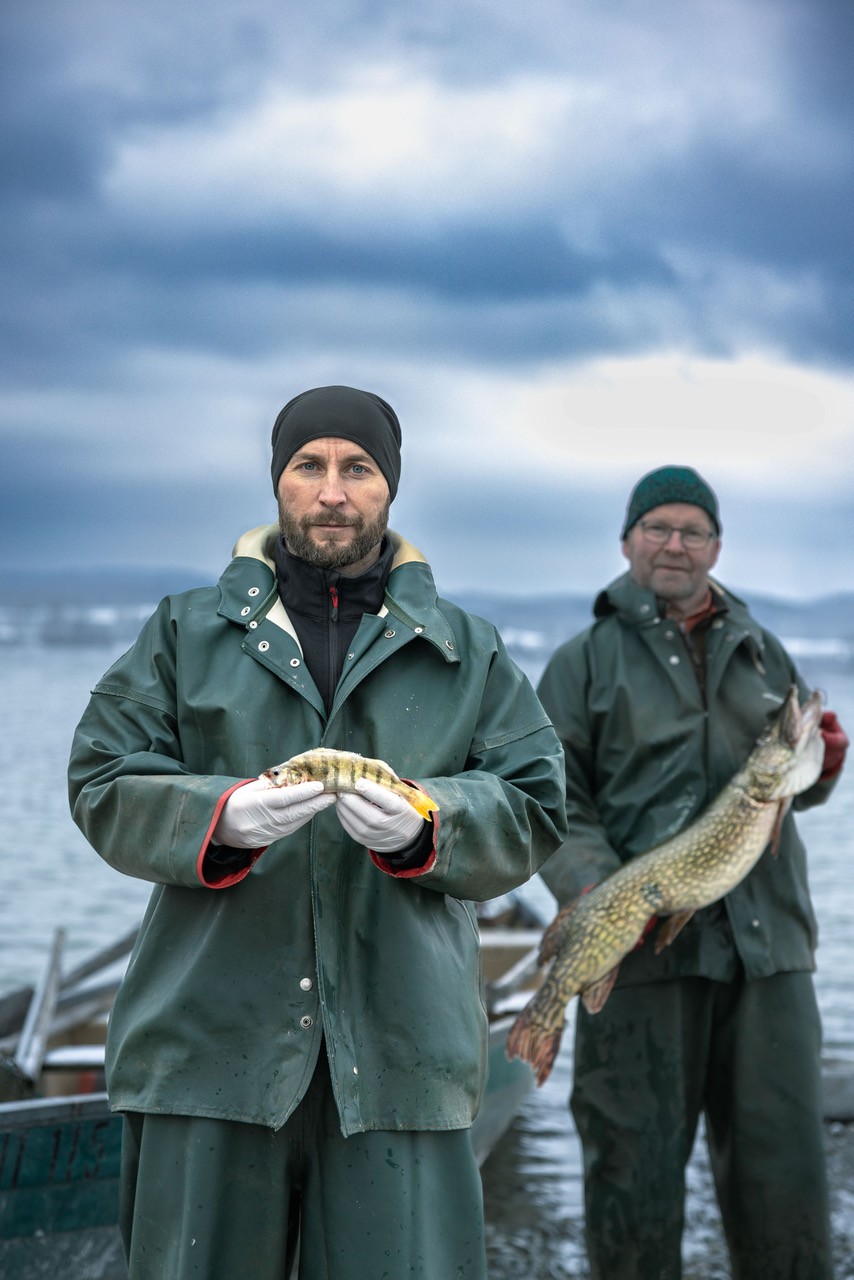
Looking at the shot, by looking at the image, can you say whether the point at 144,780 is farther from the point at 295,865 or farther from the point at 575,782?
the point at 575,782

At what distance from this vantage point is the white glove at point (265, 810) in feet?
8.92

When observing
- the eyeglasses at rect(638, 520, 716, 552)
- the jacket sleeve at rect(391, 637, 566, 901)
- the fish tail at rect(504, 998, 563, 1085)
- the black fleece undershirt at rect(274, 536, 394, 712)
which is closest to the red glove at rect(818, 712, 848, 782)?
the eyeglasses at rect(638, 520, 716, 552)

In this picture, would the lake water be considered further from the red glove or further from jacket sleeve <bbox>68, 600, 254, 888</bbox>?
jacket sleeve <bbox>68, 600, 254, 888</bbox>

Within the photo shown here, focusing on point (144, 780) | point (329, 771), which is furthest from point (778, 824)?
point (144, 780)

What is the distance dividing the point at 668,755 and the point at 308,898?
6.66 ft

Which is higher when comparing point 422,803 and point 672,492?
point 672,492

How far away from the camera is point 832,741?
15.5 feet

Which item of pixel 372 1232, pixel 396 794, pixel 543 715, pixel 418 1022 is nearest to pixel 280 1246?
pixel 372 1232

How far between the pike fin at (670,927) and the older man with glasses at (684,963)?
63mm

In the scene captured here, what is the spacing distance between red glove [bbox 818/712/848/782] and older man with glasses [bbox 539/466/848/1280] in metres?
0.01

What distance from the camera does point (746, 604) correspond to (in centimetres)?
508

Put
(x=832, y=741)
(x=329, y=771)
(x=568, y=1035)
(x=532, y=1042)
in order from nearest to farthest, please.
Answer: (x=329, y=771) < (x=532, y=1042) < (x=832, y=741) < (x=568, y=1035)

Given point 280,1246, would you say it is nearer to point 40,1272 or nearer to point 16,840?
point 40,1272

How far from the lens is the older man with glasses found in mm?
4516
